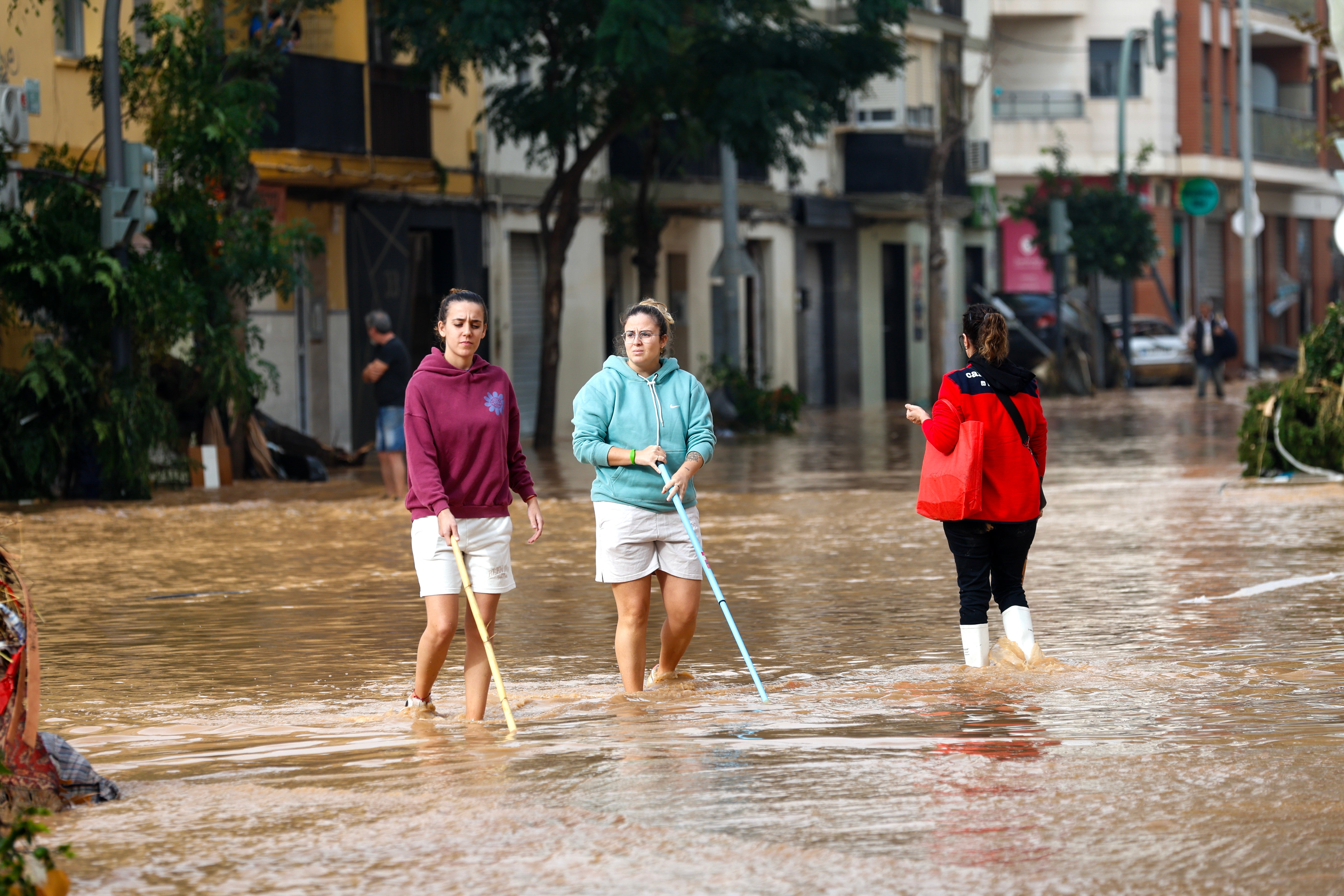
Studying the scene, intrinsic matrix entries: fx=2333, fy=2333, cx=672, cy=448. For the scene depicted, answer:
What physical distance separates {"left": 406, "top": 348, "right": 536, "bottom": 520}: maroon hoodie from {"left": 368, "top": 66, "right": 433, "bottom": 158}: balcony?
21162 millimetres

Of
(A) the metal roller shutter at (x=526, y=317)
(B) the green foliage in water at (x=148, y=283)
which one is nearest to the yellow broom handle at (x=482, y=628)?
(B) the green foliage in water at (x=148, y=283)

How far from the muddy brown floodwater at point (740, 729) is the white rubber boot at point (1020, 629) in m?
0.14

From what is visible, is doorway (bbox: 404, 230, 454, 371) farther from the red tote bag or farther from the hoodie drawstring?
the hoodie drawstring

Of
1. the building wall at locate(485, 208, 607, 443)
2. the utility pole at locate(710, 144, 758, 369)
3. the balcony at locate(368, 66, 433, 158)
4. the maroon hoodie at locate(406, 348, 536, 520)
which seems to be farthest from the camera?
the building wall at locate(485, 208, 607, 443)

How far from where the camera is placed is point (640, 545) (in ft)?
28.2

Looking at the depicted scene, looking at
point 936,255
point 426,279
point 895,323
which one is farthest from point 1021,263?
point 426,279

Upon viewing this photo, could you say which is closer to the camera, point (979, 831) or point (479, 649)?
point (979, 831)

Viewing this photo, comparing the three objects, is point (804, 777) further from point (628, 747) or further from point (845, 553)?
point (845, 553)

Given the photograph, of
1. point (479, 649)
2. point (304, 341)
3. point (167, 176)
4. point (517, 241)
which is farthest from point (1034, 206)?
point (479, 649)

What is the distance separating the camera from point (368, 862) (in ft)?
18.8

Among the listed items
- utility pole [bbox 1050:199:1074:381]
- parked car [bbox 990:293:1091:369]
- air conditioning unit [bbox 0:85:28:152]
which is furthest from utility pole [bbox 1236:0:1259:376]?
air conditioning unit [bbox 0:85:28:152]

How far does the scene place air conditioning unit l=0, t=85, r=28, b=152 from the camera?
20.5 meters

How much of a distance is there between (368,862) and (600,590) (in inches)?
277

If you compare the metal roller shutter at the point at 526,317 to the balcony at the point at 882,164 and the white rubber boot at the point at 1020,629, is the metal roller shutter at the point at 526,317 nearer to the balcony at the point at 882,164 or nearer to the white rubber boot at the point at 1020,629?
the balcony at the point at 882,164
